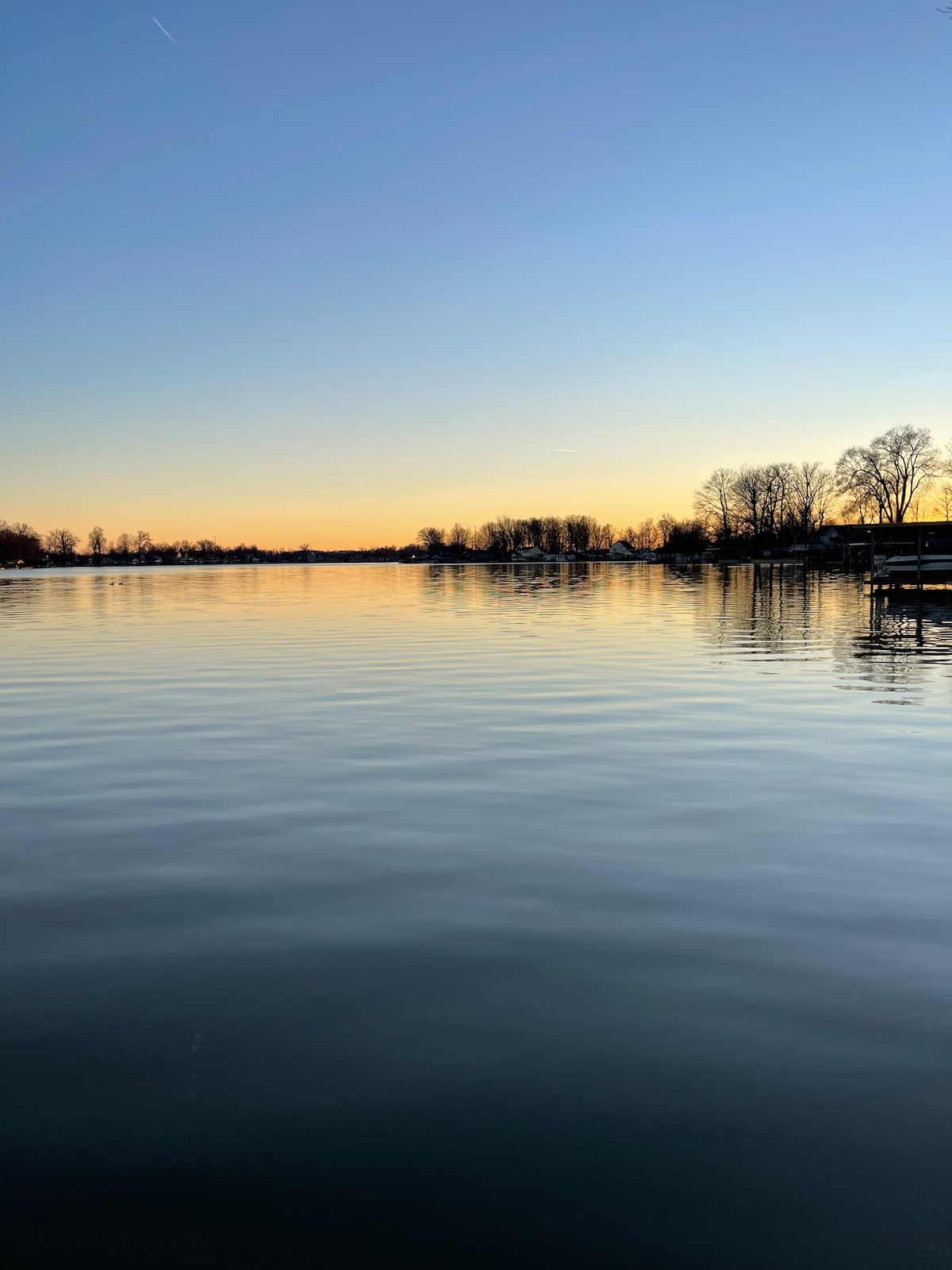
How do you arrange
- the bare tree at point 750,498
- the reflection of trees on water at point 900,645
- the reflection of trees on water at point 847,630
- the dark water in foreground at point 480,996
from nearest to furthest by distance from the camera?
the dark water in foreground at point 480,996
the reflection of trees on water at point 900,645
the reflection of trees on water at point 847,630
the bare tree at point 750,498

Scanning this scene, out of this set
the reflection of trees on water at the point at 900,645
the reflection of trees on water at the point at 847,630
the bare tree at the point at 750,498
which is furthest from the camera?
the bare tree at the point at 750,498

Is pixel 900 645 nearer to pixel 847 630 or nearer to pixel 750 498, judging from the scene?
pixel 847 630

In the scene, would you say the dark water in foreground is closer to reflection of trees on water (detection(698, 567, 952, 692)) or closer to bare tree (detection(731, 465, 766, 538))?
reflection of trees on water (detection(698, 567, 952, 692))

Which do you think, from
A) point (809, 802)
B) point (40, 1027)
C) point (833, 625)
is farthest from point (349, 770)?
point (833, 625)

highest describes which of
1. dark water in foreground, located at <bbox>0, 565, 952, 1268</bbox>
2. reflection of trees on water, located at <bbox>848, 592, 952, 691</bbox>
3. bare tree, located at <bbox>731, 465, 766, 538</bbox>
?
bare tree, located at <bbox>731, 465, 766, 538</bbox>

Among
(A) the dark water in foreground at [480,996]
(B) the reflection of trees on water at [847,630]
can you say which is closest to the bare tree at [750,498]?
(B) the reflection of trees on water at [847,630]

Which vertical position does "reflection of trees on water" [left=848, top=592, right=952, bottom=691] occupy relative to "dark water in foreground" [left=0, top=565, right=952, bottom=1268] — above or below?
above

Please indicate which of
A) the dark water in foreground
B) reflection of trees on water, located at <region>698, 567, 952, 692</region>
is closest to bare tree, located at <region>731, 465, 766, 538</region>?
reflection of trees on water, located at <region>698, 567, 952, 692</region>

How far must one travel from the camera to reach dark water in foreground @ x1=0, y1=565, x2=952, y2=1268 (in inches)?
133

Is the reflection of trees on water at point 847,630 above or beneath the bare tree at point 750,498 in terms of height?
beneath

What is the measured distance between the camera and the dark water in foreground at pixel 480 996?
337cm

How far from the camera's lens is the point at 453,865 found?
7414 millimetres

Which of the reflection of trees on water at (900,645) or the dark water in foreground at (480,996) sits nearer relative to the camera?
the dark water in foreground at (480,996)

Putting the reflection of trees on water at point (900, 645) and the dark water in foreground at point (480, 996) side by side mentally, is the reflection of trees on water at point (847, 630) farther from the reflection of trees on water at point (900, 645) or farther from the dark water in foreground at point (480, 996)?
the dark water in foreground at point (480, 996)
